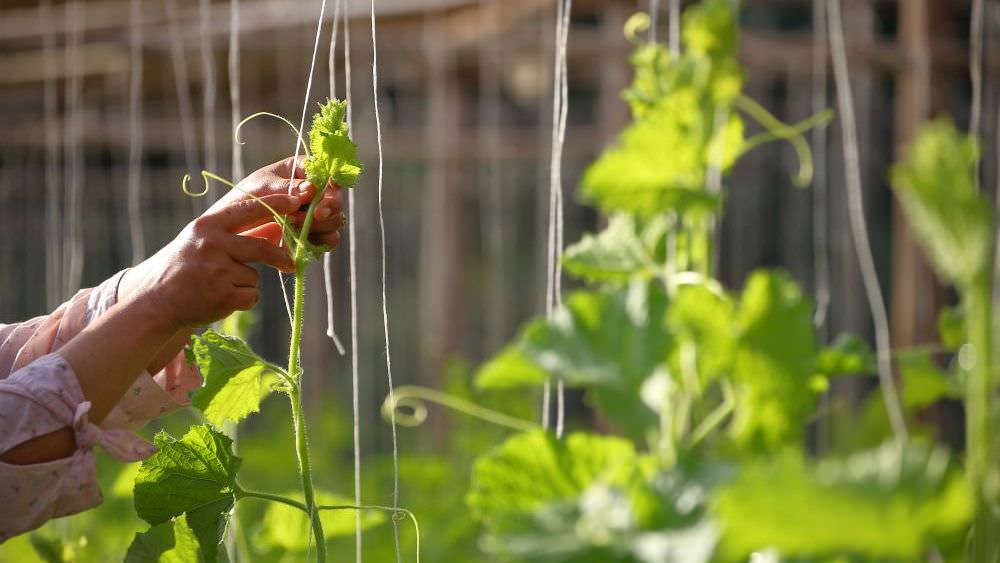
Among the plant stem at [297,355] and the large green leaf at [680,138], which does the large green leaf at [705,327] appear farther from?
the plant stem at [297,355]

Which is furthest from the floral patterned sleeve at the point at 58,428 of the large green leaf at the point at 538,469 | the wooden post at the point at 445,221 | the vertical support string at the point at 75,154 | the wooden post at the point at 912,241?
the wooden post at the point at 445,221

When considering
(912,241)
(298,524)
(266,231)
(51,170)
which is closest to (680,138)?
(266,231)

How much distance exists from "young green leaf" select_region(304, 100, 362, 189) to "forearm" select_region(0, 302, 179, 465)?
0.53ft

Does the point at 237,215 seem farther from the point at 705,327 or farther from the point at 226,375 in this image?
the point at 705,327

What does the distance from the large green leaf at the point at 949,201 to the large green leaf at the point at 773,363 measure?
0.08 metres

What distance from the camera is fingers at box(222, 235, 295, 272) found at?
634 millimetres

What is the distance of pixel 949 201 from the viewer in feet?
1.02

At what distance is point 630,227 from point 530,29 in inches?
81.5

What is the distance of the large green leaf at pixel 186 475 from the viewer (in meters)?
0.60

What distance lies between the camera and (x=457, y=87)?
102 inches

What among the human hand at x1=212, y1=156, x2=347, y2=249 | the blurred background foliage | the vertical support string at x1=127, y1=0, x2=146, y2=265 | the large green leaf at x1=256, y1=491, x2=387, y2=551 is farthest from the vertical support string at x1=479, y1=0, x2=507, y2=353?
the human hand at x1=212, y1=156, x2=347, y2=249

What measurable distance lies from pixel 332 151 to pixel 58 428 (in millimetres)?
264

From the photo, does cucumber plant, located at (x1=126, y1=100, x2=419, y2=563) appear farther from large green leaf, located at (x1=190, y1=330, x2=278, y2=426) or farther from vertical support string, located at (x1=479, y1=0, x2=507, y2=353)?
vertical support string, located at (x1=479, y1=0, x2=507, y2=353)

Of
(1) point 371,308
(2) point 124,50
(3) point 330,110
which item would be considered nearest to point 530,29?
(2) point 124,50
